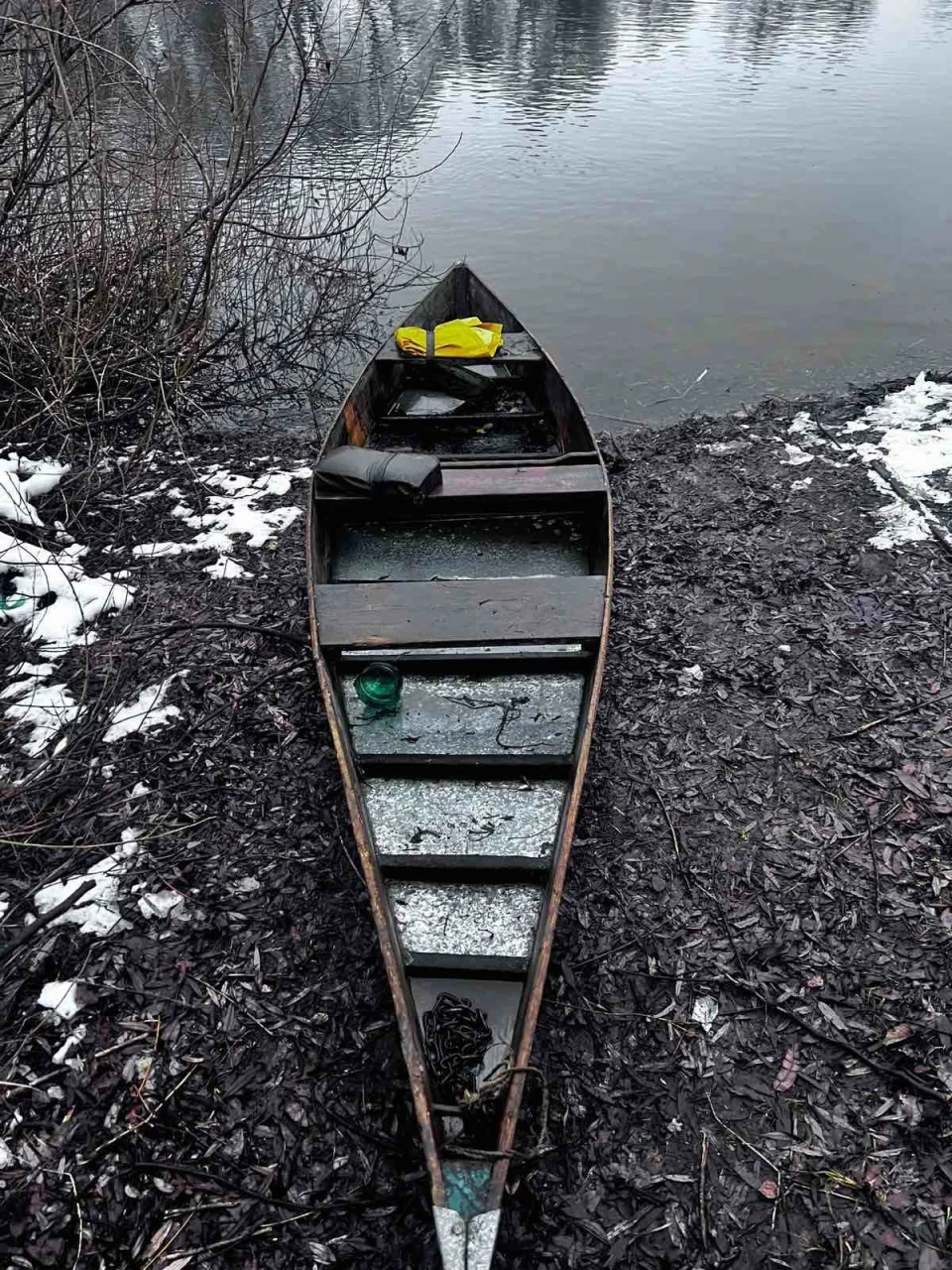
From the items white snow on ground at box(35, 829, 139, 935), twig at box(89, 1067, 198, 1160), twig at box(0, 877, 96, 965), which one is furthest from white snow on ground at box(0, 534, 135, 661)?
twig at box(89, 1067, 198, 1160)

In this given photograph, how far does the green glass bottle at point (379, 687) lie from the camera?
4.20 metres

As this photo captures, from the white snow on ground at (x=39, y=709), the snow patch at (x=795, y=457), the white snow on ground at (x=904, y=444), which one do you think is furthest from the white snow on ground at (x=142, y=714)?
the snow patch at (x=795, y=457)

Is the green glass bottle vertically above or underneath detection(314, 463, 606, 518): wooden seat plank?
underneath

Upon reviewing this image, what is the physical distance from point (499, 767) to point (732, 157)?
17132 millimetres

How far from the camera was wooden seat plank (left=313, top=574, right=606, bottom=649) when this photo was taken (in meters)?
4.38

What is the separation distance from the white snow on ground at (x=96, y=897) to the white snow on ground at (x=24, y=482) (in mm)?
3350

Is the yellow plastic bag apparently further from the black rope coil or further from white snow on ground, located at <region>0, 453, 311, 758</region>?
the black rope coil

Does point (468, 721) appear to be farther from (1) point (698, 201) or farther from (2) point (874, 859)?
(1) point (698, 201)

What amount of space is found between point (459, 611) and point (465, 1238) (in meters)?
2.80

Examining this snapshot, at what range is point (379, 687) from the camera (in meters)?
4.20

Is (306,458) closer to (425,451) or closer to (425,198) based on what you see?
(425,451)

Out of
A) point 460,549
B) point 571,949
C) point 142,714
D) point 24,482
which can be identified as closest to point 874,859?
point 571,949

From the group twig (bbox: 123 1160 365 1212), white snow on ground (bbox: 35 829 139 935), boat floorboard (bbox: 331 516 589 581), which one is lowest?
twig (bbox: 123 1160 365 1212)

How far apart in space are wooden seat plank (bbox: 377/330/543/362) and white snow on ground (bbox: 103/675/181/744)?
401 cm
